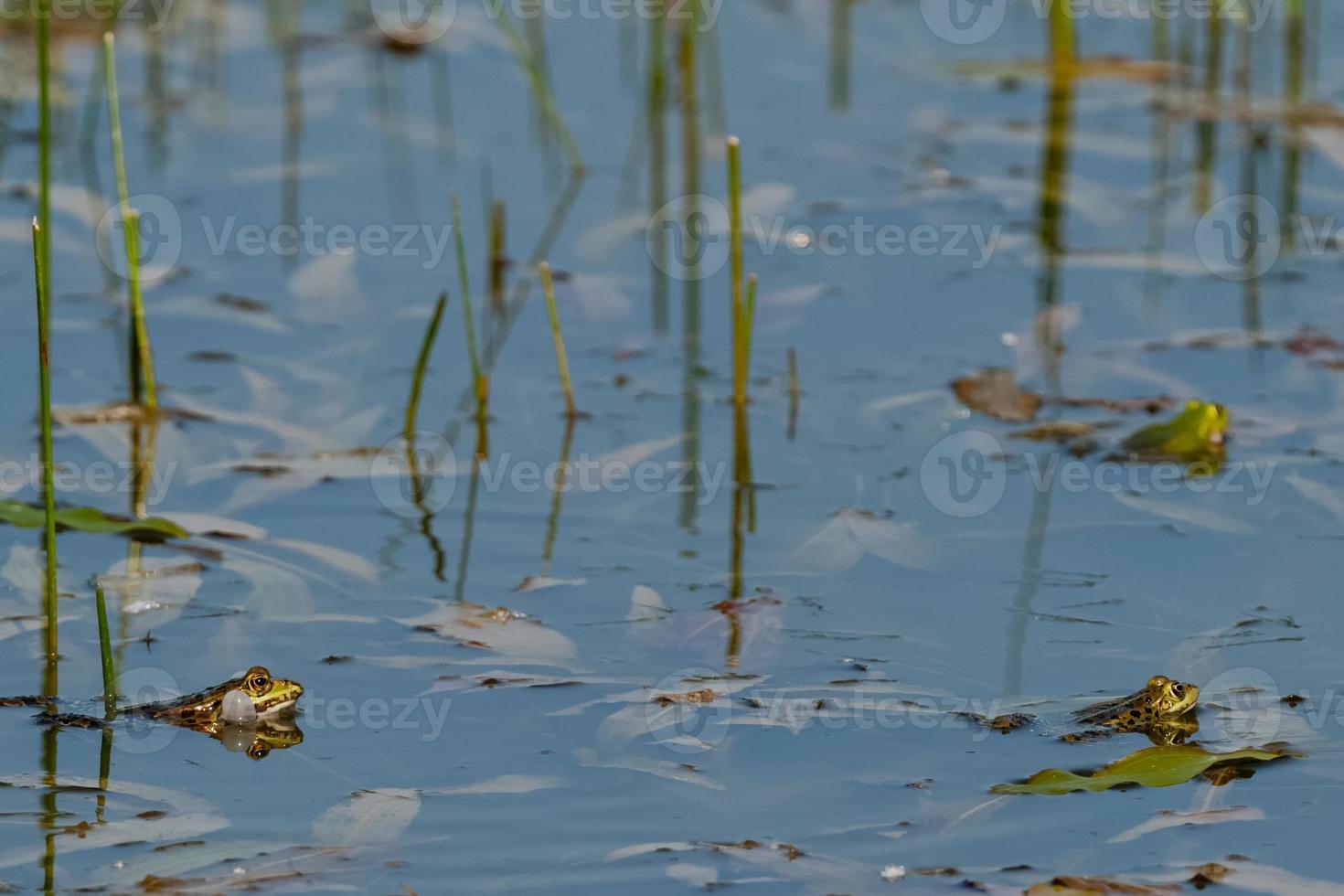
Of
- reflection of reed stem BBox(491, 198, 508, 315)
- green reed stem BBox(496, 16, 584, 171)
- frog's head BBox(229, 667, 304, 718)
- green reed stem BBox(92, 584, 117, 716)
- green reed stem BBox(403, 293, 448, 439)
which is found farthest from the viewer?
green reed stem BBox(496, 16, 584, 171)

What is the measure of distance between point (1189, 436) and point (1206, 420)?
0.08 metres

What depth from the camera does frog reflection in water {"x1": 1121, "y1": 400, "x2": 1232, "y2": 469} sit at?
5.77 meters

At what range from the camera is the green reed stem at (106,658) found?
3682mm

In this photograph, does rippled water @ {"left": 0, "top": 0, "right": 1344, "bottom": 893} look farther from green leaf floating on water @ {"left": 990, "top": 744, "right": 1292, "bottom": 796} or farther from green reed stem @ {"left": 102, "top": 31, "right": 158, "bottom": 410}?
green reed stem @ {"left": 102, "top": 31, "right": 158, "bottom": 410}

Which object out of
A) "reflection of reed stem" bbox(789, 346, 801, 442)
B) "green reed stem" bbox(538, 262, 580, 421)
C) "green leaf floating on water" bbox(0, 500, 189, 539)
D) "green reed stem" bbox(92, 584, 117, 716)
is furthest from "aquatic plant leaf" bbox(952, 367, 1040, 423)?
"green reed stem" bbox(92, 584, 117, 716)

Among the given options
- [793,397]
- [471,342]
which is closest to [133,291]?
[471,342]

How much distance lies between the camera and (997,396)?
629 centimetres

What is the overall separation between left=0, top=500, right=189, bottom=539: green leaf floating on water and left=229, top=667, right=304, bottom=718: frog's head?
→ 98cm

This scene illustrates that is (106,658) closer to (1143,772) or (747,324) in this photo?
(1143,772)

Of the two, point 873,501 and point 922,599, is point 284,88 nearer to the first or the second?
point 873,501

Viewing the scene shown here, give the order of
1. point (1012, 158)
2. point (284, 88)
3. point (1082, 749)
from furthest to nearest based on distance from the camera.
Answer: point (284, 88) < point (1012, 158) < point (1082, 749)

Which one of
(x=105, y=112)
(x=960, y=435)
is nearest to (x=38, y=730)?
(x=960, y=435)

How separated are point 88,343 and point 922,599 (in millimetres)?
3568

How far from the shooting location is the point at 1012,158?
8500 mm
